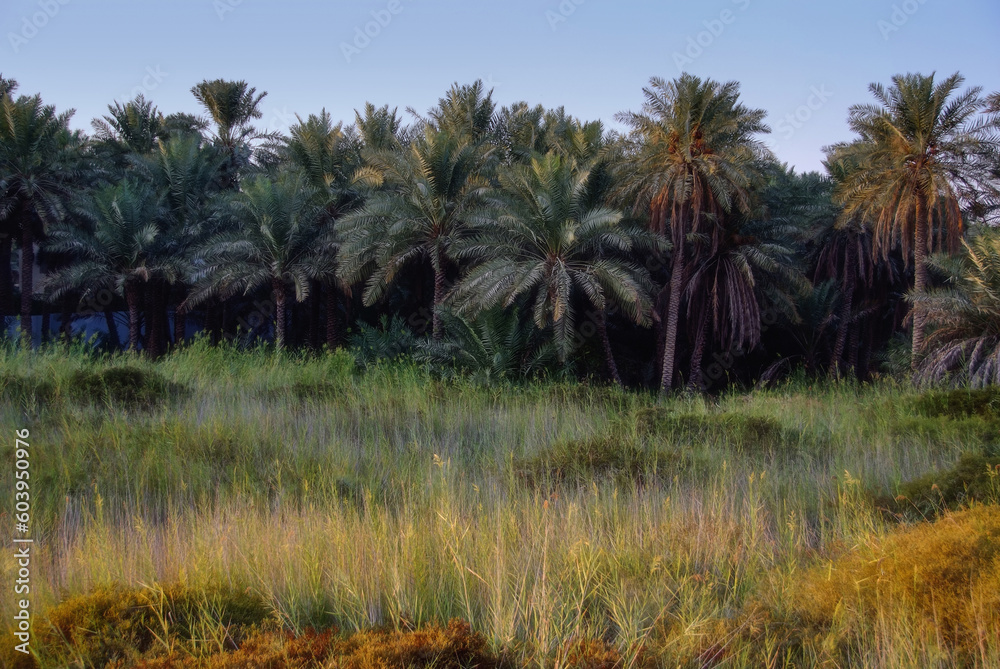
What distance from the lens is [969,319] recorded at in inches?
754

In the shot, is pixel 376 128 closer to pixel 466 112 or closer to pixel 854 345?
pixel 466 112

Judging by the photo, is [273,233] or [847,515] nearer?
[847,515]

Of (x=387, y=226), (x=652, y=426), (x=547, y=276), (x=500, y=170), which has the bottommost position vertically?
(x=652, y=426)

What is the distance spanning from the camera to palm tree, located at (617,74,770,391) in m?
20.6

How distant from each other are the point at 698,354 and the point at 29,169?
2573 centimetres

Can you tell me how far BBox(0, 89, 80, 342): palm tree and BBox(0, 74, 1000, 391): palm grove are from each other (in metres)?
0.10

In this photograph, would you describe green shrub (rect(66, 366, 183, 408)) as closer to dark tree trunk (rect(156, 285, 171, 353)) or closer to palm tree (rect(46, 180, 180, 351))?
palm tree (rect(46, 180, 180, 351))

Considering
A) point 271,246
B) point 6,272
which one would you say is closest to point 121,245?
point 271,246

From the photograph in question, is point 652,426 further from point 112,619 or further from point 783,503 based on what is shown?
point 112,619

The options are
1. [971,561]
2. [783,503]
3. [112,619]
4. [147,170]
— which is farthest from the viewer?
[147,170]

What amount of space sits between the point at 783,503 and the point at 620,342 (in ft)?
72.4

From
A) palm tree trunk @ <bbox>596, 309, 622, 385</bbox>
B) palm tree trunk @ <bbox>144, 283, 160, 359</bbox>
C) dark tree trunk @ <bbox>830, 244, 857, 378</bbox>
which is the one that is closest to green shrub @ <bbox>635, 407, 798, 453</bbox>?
palm tree trunk @ <bbox>596, 309, 622, 385</bbox>

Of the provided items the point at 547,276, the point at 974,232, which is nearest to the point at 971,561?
the point at 547,276

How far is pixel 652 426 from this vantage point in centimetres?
1150
